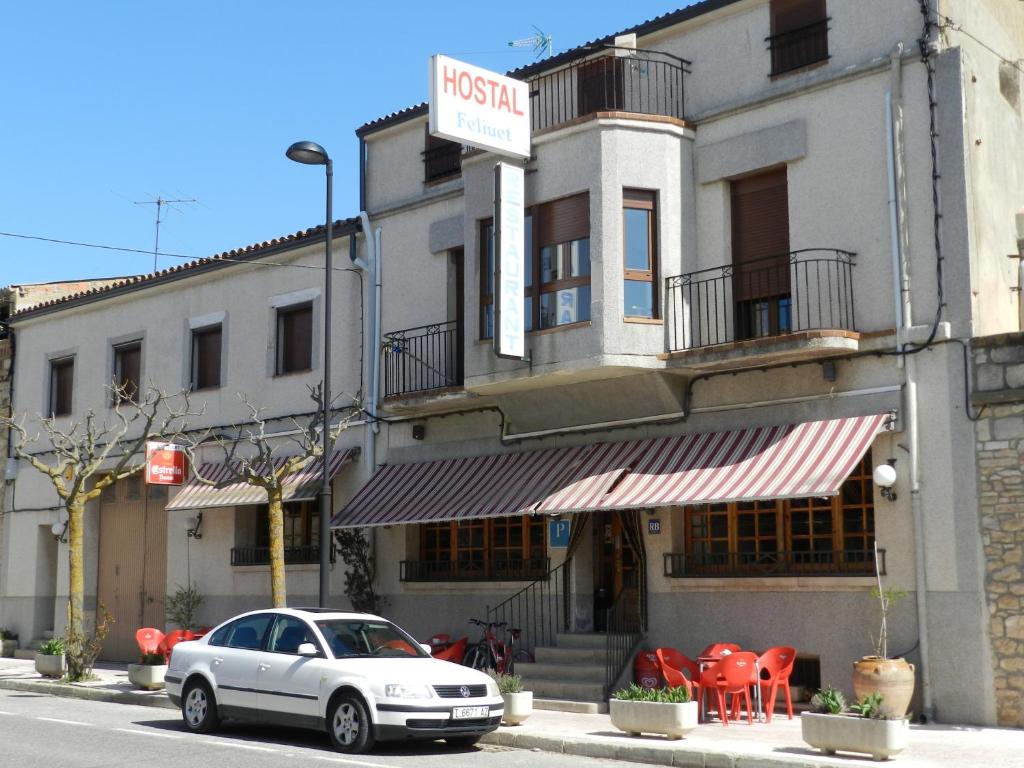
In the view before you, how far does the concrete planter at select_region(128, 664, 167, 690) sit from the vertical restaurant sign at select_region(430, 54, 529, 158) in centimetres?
875

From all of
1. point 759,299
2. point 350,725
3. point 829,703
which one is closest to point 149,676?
point 350,725

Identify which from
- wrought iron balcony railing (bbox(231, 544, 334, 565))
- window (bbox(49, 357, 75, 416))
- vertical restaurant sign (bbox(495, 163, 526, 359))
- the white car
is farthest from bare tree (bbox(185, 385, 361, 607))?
window (bbox(49, 357, 75, 416))

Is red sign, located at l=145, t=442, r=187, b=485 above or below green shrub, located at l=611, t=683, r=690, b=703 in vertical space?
above

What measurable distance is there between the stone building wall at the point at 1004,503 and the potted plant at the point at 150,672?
37.5 ft

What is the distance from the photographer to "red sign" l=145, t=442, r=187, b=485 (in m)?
22.9

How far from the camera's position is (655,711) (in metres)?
13.1

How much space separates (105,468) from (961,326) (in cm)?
1787

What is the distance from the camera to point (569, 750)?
13195 mm

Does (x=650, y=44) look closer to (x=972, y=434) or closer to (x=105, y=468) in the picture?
(x=972, y=434)

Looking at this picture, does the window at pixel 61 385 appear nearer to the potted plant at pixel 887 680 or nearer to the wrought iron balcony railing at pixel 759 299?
the wrought iron balcony railing at pixel 759 299

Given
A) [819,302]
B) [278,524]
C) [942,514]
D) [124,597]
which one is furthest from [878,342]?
[124,597]

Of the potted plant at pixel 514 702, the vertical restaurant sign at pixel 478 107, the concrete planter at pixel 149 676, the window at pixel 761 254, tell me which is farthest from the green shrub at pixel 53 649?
the window at pixel 761 254

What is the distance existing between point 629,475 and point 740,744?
4.60 metres

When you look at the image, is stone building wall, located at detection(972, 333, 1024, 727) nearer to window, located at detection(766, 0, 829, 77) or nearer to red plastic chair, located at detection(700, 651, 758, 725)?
red plastic chair, located at detection(700, 651, 758, 725)
